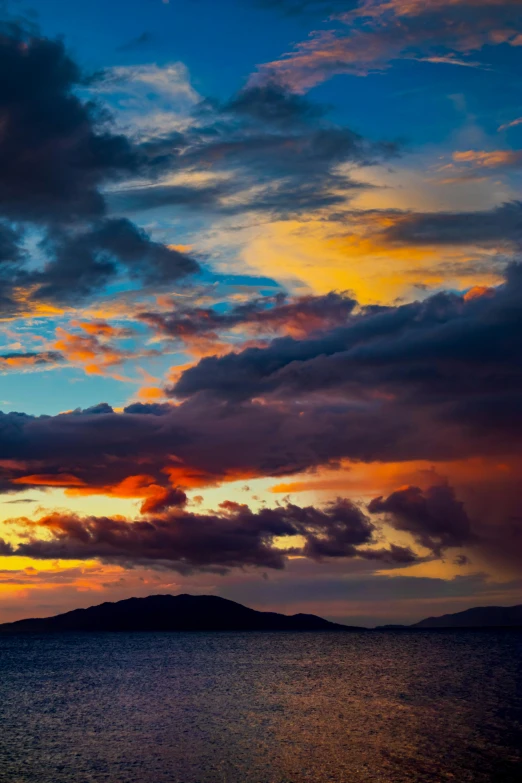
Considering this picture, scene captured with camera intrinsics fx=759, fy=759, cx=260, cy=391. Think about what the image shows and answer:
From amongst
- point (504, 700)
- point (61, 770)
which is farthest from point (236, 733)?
point (504, 700)

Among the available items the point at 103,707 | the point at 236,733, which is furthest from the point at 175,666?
the point at 236,733

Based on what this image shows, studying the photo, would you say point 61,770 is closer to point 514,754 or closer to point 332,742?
point 332,742

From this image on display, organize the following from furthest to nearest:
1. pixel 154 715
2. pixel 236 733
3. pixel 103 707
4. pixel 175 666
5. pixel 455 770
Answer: pixel 175 666
pixel 103 707
pixel 154 715
pixel 236 733
pixel 455 770

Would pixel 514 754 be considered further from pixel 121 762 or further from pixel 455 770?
pixel 121 762

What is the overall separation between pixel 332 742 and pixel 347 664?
385 ft

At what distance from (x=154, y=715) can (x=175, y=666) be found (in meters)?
92.8

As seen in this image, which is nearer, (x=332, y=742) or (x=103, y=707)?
(x=332, y=742)

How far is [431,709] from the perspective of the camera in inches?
3472

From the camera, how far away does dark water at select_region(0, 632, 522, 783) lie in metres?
54.9

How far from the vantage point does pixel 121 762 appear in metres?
58.7

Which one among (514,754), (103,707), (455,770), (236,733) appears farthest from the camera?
(103,707)

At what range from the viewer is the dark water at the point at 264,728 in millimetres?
54938

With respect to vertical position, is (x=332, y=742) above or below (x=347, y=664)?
above

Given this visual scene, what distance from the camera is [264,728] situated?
74688 mm
